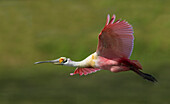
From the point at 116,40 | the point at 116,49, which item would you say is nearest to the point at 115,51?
the point at 116,49

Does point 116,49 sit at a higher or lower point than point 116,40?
lower

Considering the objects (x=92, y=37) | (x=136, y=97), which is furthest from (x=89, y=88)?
(x=92, y=37)

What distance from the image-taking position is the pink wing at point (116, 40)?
643cm

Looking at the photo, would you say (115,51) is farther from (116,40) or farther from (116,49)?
(116,40)

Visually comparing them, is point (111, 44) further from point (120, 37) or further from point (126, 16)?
point (126, 16)

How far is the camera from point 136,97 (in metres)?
11.7

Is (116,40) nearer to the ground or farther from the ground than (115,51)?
farther from the ground

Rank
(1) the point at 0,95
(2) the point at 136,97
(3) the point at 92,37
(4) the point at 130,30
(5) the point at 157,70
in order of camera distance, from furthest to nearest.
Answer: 1. (3) the point at 92,37
2. (5) the point at 157,70
3. (1) the point at 0,95
4. (2) the point at 136,97
5. (4) the point at 130,30

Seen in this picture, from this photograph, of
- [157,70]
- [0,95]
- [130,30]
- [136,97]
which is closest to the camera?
[130,30]

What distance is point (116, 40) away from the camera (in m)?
6.59

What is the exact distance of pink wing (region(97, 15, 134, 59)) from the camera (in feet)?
21.1

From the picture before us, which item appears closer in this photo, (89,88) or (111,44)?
(111,44)

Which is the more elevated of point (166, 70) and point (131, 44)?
point (131, 44)

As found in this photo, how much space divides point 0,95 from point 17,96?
0.44m
